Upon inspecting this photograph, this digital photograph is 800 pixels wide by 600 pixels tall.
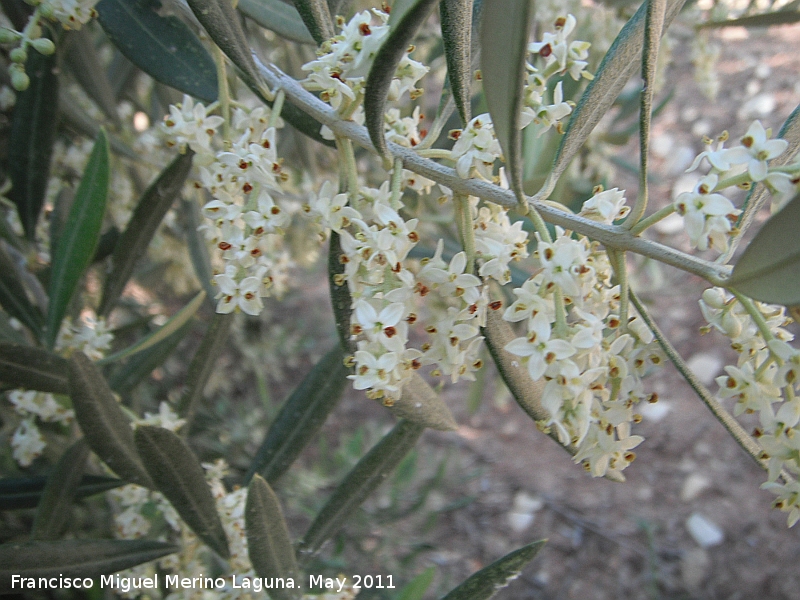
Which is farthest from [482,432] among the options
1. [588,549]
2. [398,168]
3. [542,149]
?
[398,168]

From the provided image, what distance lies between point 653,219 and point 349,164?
315mm

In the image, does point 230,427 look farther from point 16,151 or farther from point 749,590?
point 749,590

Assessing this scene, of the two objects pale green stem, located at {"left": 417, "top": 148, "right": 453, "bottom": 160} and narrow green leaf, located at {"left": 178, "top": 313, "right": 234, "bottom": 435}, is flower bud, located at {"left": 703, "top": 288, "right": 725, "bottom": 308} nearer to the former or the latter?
pale green stem, located at {"left": 417, "top": 148, "right": 453, "bottom": 160}

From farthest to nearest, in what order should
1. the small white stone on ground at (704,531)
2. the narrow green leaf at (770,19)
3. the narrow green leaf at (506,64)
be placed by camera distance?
the small white stone on ground at (704,531)
the narrow green leaf at (770,19)
the narrow green leaf at (506,64)

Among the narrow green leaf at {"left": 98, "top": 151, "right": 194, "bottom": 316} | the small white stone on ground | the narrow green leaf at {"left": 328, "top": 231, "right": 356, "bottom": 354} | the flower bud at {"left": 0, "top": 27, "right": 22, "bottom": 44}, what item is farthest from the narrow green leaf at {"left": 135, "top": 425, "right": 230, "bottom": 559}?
the small white stone on ground

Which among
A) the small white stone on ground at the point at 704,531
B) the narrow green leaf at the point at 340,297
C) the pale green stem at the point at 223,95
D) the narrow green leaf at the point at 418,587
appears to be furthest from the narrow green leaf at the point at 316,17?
the small white stone on ground at the point at 704,531

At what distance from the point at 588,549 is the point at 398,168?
2.30m

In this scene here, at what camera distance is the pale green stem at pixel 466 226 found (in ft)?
2.16

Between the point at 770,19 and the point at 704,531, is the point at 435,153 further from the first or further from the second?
the point at 704,531

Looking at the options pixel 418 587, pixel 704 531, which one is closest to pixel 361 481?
pixel 418 587

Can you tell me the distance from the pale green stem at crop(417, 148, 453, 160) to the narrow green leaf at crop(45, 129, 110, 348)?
1.60 ft

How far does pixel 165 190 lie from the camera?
38.3 inches

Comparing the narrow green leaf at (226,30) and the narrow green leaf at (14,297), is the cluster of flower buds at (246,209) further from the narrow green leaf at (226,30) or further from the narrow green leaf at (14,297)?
the narrow green leaf at (14,297)

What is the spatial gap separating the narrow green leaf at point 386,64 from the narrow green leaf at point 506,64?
0.05 meters
